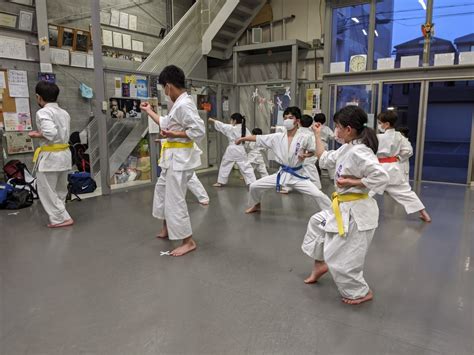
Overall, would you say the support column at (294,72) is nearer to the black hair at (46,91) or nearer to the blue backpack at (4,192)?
the black hair at (46,91)

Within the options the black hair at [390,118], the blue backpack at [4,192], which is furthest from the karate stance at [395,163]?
the blue backpack at [4,192]

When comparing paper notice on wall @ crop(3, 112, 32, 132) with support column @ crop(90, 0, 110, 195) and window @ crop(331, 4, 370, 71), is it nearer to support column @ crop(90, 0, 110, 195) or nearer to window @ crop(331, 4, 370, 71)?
support column @ crop(90, 0, 110, 195)

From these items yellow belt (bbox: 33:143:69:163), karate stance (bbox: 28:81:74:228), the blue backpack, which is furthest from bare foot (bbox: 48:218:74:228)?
the blue backpack

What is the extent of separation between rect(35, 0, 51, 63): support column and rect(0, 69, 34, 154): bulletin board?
39cm

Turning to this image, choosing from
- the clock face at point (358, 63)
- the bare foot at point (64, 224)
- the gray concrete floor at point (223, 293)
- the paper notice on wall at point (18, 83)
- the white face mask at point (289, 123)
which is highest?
the clock face at point (358, 63)

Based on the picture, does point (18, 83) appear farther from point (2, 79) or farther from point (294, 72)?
point (294, 72)

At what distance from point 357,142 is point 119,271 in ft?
6.31

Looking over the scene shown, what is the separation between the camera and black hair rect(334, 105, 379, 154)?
2.10m

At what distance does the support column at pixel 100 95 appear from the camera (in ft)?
16.2

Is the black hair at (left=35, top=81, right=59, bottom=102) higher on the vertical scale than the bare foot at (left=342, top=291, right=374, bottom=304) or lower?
higher

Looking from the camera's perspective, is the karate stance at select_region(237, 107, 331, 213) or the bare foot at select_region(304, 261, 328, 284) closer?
the bare foot at select_region(304, 261, 328, 284)

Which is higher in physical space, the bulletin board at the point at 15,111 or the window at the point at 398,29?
the window at the point at 398,29

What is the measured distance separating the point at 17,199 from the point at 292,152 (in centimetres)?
346

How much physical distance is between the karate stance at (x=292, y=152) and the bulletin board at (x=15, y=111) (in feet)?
12.4
